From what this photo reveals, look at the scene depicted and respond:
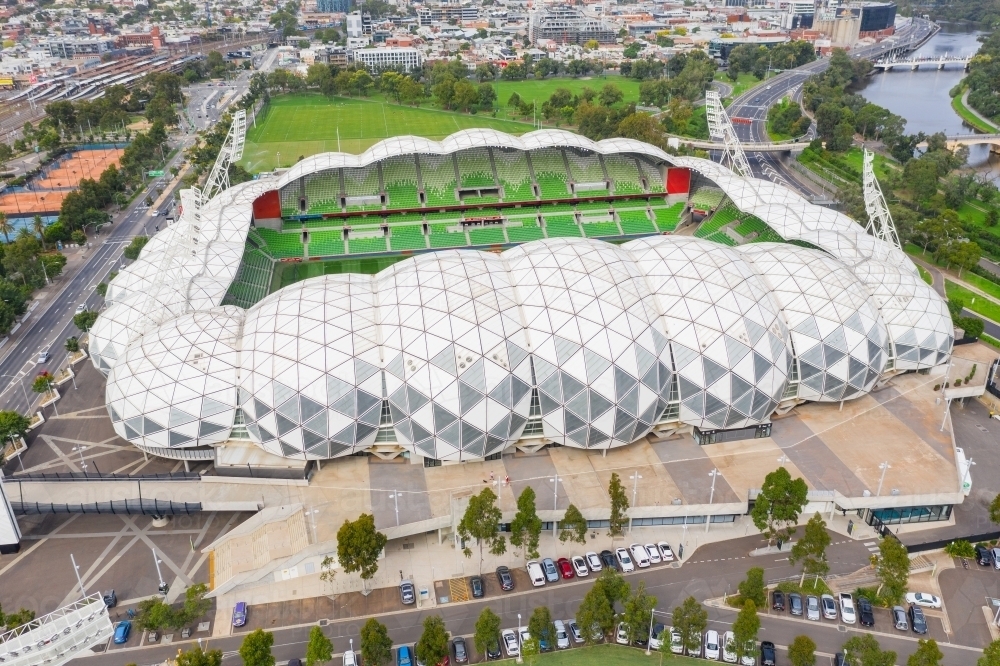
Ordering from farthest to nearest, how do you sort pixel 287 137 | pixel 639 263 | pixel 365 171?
pixel 287 137, pixel 365 171, pixel 639 263

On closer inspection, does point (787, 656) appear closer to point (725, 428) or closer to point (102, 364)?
point (725, 428)

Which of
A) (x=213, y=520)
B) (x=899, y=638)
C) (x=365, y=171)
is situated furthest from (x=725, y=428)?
(x=365, y=171)

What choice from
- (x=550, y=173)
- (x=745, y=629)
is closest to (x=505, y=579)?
(x=745, y=629)

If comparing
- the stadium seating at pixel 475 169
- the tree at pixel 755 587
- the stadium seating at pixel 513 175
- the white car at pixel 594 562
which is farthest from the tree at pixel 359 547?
the stadium seating at pixel 475 169

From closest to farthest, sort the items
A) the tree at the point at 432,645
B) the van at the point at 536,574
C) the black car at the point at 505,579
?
1. the tree at the point at 432,645
2. the black car at the point at 505,579
3. the van at the point at 536,574

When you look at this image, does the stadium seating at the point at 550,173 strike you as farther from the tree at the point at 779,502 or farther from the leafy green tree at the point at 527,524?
the leafy green tree at the point at 527,524

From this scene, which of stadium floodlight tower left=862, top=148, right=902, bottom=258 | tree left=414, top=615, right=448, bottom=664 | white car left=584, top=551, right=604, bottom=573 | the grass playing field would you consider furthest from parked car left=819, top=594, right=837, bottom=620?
the grass playing field

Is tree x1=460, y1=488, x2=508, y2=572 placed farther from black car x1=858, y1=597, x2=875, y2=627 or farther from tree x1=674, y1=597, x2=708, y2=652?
black car x1=858, y1=597, x2=875, y2=627
